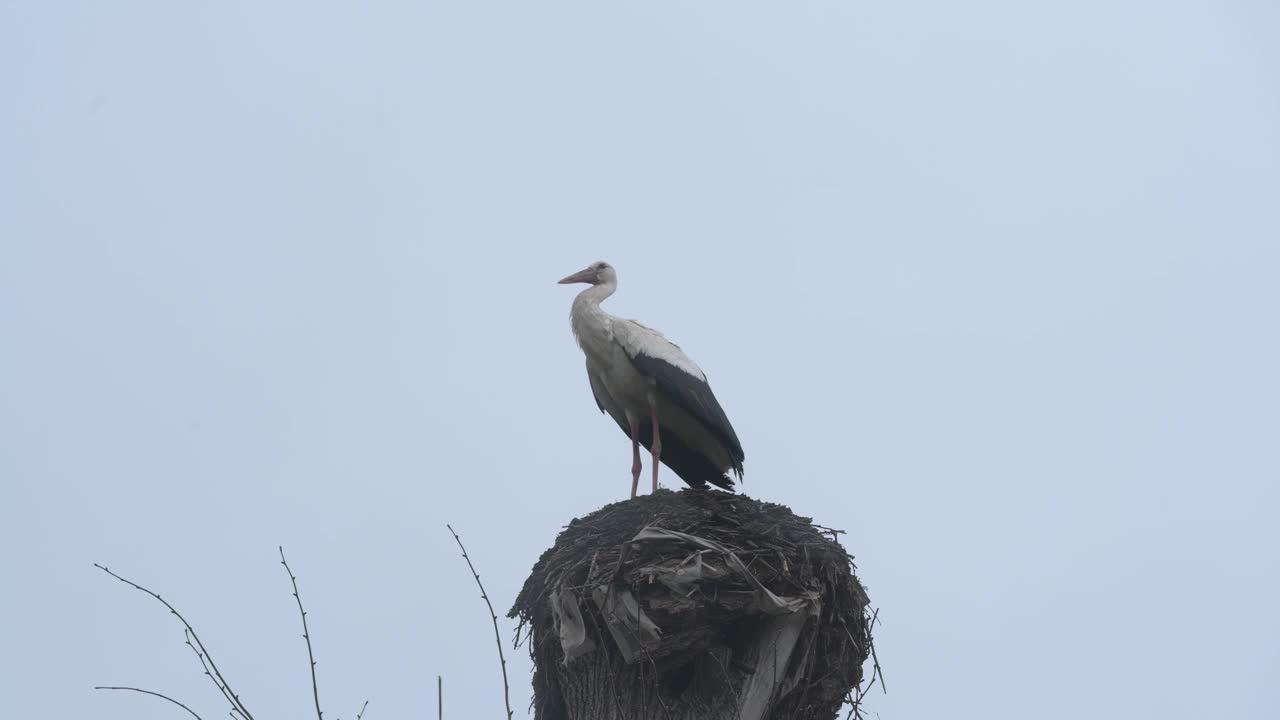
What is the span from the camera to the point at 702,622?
685 centimetres

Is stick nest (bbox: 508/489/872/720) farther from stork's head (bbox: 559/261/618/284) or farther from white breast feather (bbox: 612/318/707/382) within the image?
stork's head (bbox: 559/261/618/284)

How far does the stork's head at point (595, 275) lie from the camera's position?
10594 mm

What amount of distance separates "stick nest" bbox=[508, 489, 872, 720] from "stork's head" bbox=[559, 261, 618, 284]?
3606 millimetres

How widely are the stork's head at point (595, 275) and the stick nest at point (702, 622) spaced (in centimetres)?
361

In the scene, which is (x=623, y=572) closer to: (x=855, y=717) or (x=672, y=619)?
(x=672, y=619)

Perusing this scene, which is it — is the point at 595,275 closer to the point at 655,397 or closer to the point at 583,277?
the point at 583,277

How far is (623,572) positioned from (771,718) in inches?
42.8

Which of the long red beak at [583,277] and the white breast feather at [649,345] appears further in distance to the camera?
the long red beak at [583,277]

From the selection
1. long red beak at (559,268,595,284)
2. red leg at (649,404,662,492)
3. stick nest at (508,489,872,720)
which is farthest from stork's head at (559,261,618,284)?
stick nest at (508,489,872,720)

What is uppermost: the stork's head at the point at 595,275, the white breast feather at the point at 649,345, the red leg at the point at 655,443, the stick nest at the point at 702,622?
the stork's head at the point at 595,275

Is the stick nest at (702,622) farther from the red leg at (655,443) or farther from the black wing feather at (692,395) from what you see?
the red leg at (655,443)

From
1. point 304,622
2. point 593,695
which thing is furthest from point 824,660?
point 304,622

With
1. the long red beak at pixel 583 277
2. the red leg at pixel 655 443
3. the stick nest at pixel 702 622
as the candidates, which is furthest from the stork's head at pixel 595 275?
the stick nest at pixel 702 622

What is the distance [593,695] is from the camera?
22.8 feet
